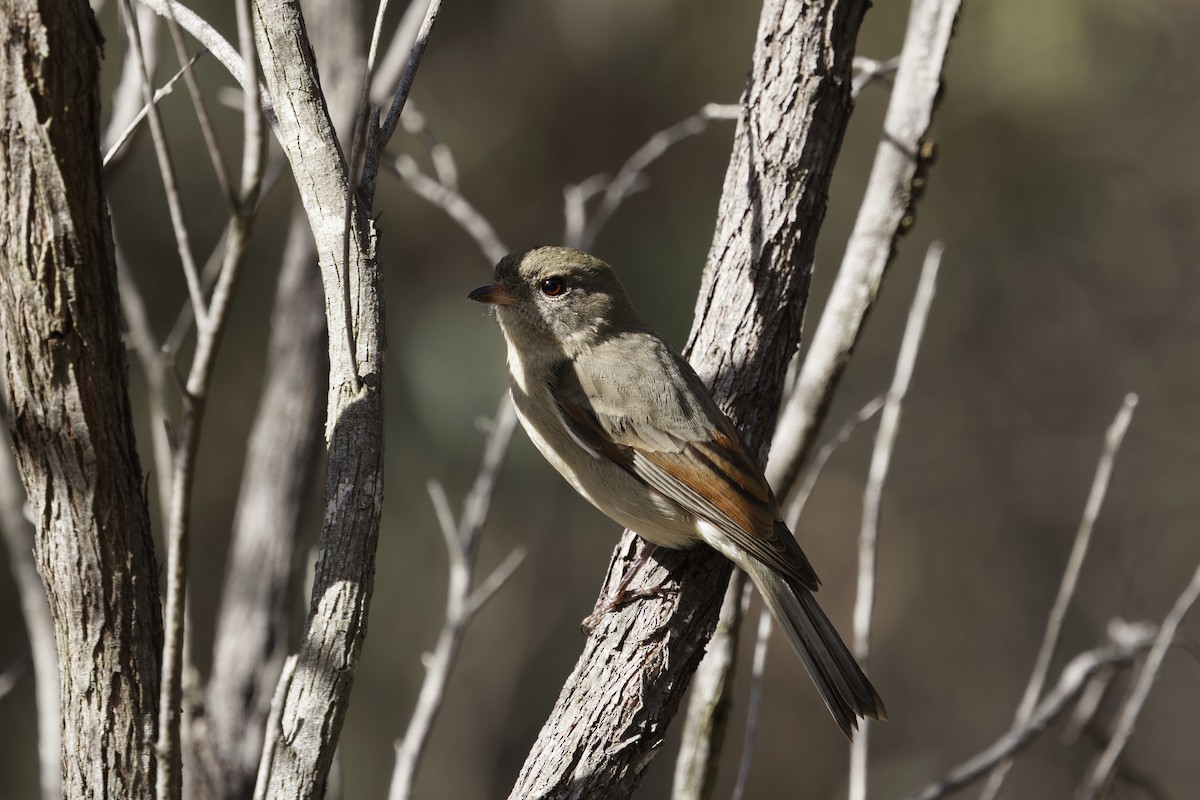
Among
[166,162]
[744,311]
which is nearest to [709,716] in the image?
[744,311]

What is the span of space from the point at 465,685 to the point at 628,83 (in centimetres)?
562

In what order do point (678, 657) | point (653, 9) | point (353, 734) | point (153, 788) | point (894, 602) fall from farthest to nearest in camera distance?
point (894, 602) < point (353, 734) < point (653, 9) < point (678, 657) < point (153, 788)

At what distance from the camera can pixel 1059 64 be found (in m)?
7.38

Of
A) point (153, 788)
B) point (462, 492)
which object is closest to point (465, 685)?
point (462, 492)

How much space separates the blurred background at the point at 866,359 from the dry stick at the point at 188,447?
5.05m

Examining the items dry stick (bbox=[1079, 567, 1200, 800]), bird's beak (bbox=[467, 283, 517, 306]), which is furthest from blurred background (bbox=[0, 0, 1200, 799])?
dry stick (bbox=[1079, 567, 1200, 800])

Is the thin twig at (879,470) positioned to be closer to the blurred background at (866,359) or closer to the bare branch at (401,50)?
the bare branch at (401,50)

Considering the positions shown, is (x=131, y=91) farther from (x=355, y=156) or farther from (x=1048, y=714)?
A: (x=1048, y=714)

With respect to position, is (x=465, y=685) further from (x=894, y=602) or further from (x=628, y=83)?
(x=628, y=83)

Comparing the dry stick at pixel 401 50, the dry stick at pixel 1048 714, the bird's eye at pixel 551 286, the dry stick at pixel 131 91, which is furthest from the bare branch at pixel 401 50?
the dry stick at pixel 1048 714

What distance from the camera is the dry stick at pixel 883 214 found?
347 centimetres

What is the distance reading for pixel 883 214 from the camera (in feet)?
11.6

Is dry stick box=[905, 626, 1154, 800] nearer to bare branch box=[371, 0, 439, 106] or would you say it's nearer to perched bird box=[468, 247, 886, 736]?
perched bird box=[468, 247, 886, 736]

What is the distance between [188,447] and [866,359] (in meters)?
9.13
